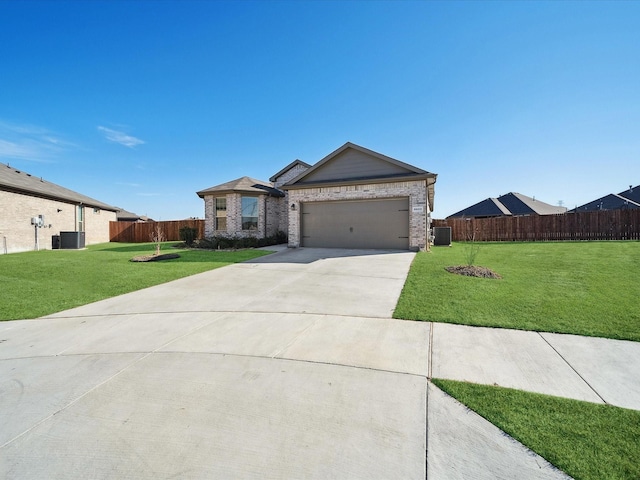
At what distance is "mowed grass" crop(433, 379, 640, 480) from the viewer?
5.64 feet

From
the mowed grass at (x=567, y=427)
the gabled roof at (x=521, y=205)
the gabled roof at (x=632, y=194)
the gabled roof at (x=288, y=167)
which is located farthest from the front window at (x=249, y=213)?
the gabled roof at (x=632, y=194)

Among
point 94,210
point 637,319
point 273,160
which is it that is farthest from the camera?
point 94,210

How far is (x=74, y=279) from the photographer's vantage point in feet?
26.5

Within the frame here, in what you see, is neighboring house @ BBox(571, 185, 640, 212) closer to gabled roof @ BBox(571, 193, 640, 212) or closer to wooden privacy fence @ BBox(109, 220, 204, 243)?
gabled roof @ BBox(571, 193, 640, 212)

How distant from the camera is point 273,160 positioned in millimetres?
19844

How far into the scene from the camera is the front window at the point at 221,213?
16969 mm

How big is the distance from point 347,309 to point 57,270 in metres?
10.2

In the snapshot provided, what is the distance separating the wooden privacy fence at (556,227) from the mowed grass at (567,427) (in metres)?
14.5

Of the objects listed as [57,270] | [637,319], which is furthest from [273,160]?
[637,319]

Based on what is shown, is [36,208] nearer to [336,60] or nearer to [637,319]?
[336,60]

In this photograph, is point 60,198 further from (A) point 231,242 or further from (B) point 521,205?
(B) point 521,205

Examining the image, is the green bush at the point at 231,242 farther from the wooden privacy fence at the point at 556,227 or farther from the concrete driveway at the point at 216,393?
the wooden privacy fence at the point at 556,227

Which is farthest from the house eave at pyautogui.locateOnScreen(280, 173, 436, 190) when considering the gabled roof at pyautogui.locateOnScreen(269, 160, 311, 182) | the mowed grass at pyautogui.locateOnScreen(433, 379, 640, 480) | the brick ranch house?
the mowed grass at pyautogui.locateOnScreen(433, 379, 640, 480)

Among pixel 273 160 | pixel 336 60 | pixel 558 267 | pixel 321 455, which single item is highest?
pixel 336 60
